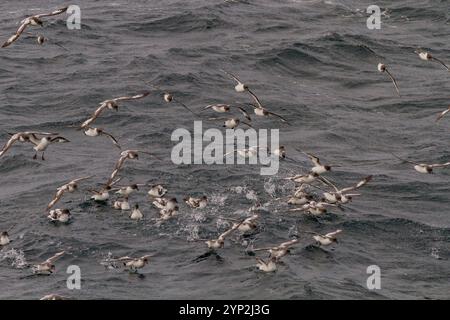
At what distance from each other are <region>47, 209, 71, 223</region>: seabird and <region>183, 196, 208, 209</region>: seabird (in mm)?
4131

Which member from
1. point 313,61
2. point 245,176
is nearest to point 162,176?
point 245,176

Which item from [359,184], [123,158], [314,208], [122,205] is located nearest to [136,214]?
[122,205]

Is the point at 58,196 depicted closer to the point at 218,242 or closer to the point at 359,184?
the point at 218,242

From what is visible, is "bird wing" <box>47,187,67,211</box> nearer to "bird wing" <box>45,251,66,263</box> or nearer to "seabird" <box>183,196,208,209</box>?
"bird wing" <box>45,251,66,263</box>

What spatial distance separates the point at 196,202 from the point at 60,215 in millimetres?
4712

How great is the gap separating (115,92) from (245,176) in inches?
469

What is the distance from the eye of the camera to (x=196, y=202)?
3725cm

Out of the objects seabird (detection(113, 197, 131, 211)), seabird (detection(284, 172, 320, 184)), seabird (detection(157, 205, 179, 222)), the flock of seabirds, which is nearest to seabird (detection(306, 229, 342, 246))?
the flock of seabirds

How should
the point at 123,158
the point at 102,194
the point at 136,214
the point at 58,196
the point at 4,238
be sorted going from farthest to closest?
the point at 123,158
the point at 102,194
the point at 58,196
the point at 136,214
the point at 4,238

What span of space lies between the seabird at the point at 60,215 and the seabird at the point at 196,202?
4131mm

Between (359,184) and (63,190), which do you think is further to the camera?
(359,184)

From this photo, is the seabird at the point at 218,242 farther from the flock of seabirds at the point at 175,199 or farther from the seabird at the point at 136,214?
the seabird at the point at 136,214
